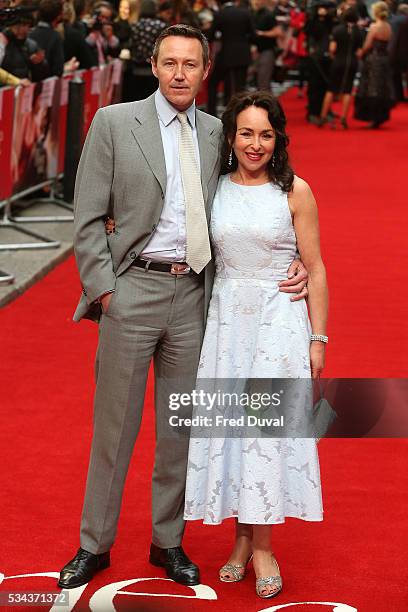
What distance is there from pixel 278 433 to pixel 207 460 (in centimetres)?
29

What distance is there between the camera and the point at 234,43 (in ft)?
65.5

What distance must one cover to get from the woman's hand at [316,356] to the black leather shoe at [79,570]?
1070mm

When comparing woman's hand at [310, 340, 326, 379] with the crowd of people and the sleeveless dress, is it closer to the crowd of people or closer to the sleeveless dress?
the sleeveless dress

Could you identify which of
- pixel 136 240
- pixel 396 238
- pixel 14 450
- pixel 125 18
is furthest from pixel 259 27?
pixel 136 240

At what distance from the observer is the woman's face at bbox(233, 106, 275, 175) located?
467 cm

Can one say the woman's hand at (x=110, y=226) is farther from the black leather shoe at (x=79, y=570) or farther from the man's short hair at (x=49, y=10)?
the man's short hair at (x=49, y=10)

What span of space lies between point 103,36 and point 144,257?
37.4 feet

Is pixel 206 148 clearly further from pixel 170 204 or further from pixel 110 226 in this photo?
pixel 110 226

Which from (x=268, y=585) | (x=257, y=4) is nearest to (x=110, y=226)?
(x=268, y=585)

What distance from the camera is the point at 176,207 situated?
4.66 meters

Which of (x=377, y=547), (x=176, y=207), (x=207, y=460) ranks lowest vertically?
(x=377, y=547)

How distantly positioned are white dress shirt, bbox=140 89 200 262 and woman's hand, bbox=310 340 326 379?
570 mm

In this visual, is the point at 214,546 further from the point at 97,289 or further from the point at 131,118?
the point at 131,118

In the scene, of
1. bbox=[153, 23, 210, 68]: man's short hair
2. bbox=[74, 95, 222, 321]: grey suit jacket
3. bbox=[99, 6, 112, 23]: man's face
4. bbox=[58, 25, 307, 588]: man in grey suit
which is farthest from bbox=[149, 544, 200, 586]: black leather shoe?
bbox=[99, 6, 112, 23]: man's face
